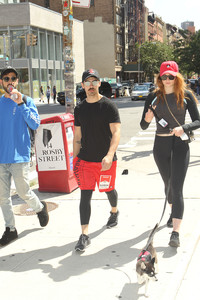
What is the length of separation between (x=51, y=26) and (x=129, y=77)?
36.7m

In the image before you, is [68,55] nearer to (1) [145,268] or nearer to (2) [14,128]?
(2) [14,128]

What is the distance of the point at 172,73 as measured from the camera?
14.0ft

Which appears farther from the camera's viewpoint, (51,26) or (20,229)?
(51,26)

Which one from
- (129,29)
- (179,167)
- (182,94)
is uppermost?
(129,29)

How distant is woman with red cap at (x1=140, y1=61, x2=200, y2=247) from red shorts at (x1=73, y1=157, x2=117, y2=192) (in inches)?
24.7

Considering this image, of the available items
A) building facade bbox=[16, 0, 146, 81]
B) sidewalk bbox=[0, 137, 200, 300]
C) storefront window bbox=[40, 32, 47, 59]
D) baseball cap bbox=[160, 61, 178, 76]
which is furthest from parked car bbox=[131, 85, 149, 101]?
building facade bbox=[16, 0, 146, 81]

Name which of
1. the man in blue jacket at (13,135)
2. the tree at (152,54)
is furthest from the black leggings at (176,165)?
the tree at (152,54)

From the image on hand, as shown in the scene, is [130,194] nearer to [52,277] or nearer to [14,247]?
[14,247]

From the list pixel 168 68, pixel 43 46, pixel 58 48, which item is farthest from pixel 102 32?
pixel 168 68

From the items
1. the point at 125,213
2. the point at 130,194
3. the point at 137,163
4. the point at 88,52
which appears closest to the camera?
the point at 125,213

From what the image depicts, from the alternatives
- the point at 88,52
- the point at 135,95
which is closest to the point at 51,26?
the point at 135,95

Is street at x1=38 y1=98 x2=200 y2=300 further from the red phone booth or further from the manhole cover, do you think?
the manhole cover

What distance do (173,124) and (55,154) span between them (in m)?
2.75

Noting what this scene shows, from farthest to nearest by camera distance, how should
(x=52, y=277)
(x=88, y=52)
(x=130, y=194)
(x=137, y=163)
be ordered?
(x=88, y=52) < (x=137, y=163) < (x=130, y=194) < (x=52, y=277)
